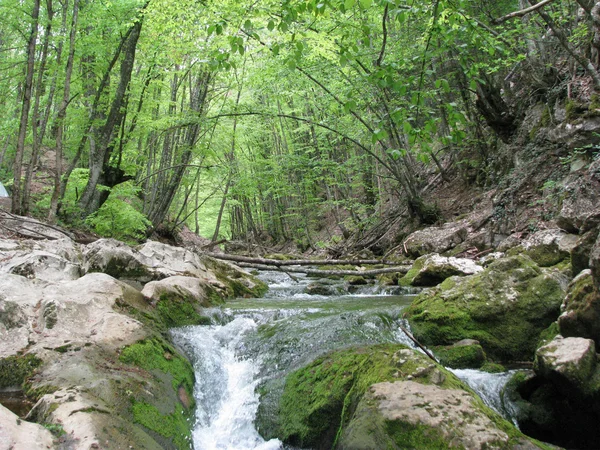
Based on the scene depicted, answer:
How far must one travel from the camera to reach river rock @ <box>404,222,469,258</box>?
1080 centimetres

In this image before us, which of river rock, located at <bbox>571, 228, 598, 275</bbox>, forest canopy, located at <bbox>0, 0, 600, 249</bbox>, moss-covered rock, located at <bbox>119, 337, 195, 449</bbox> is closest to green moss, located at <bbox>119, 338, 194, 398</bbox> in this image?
moss-covered rock, located at <bbox>119, 337, 195, 449</bbox>

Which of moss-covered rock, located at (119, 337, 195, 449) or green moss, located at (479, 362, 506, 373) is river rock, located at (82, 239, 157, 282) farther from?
green moss, located at (479, 362, 506, 373)

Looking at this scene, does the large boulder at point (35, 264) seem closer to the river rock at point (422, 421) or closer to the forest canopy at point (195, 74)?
the forest canopy at point (195, 74)

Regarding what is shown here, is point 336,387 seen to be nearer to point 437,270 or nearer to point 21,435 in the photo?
point 21,435

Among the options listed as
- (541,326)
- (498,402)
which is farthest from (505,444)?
(541,326)

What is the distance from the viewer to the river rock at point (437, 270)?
794cm

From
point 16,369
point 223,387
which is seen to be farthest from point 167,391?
point 16,369

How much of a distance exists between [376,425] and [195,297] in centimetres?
419

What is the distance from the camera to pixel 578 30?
8.35 metres

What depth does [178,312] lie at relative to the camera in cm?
562

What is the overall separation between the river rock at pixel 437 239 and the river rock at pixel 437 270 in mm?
2066

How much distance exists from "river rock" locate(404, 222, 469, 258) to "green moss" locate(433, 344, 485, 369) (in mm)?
6320

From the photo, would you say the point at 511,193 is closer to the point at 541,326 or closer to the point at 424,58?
the point at 541,326

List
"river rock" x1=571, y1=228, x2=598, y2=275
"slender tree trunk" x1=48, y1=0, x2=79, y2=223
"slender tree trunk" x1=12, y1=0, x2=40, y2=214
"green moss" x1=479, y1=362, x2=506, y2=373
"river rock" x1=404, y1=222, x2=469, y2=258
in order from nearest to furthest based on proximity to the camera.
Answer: "river rock" x1=571, y1=228, x2=598, y2=275, "green moss" x1=479, y1=362, x2=506, y2=373, "slender tree trunk" x1=12, y1=0, x2=40, y2=214, "slender tree trunk" x1=48, y1=0, x2=79, y2=223, "river rock" x1=404, y1=222, x2=469, y2=258
